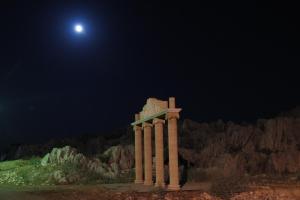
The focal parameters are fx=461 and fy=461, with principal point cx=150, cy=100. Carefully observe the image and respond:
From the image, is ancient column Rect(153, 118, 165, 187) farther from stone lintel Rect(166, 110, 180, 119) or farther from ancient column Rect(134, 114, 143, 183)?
ancient column Rect(134, 114, 143, 183)

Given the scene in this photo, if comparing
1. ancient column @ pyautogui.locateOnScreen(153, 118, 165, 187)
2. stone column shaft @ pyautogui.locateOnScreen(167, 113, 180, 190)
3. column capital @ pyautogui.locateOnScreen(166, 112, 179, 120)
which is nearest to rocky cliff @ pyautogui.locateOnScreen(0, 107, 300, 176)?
ancient column @ pyautogui.locateOnScreen(153, 118, 165, 187)

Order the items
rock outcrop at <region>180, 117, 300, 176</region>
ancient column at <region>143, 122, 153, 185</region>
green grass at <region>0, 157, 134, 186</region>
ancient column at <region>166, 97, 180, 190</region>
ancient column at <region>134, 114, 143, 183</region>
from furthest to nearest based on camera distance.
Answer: rock outcrop at <region>180, 117, 300, 176</region>, ancient column at <region>134, 114, 143, 183</region>, green grass at <region>0, 157, 134, 186</region>, ancient column at <region>143, 122, 153, 185</region>, ancient column at <region>166, 97, 180, 190</region>

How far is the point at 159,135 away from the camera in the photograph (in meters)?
34.0

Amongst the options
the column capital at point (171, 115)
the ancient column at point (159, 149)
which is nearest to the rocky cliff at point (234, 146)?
the ancient column at point (159, 149)

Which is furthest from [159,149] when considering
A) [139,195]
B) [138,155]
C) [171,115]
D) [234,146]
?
[234,146]

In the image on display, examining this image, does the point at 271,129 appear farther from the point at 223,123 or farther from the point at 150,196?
the point at 150,196

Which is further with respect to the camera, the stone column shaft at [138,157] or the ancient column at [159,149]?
the stone column shaft at [138,157]

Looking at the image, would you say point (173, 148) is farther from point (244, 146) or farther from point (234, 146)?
point (234, 146)

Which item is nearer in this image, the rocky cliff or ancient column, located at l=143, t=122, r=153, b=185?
ancient column, located at l=143, t=122, r=153, b=185

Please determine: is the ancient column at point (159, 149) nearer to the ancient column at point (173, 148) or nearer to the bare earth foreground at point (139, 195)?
the ancient column at point (173, 148)

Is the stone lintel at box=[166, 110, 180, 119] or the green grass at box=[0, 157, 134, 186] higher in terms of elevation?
the stone lintel at box=[166, 110, 180, 119]

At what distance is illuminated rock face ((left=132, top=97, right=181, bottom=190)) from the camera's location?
31281 millimetres

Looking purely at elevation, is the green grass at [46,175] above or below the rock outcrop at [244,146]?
below

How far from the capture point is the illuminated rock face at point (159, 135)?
31281 mm
